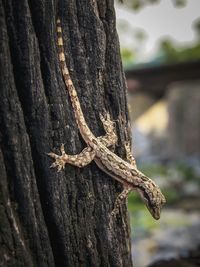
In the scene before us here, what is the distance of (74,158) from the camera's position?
13.0ft

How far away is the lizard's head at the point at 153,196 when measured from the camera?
523 cm

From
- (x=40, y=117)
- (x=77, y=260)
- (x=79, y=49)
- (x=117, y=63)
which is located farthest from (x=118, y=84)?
(x=77, y=260)

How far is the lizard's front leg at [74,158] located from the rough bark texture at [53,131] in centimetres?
5

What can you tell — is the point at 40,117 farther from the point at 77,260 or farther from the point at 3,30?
the point at 77,260

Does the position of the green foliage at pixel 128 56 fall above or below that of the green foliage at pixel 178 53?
above

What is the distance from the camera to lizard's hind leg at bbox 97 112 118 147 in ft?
13.5

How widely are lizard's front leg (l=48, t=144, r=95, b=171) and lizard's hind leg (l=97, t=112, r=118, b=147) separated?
13 centimetres

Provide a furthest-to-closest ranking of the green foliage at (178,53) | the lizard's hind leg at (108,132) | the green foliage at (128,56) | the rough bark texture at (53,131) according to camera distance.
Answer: the green foliage at (128,56) → the green foliage at (178,53) → the lizard's hind leg at (108,132) → the rough bark texture at (53,131)

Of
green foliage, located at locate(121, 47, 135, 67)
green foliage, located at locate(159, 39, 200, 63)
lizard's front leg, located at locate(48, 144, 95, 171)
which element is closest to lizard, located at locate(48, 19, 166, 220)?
lizard's front leg, located at locate(48, 144, 95, 171)

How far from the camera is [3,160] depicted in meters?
3.60

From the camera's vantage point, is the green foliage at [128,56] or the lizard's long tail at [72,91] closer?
the lizard's long tail at [72,91]

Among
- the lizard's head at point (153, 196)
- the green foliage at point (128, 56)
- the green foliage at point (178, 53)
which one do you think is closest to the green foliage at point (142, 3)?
the lizard's head at point (153, 196)

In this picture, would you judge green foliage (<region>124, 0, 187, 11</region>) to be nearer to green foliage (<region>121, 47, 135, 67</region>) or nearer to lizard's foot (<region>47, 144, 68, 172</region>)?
lizard's foot (<region>47, 144, 68, 172</region>)

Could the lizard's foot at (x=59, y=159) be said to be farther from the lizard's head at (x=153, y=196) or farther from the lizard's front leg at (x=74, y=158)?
the lizard's head at (x=153, y=196)
